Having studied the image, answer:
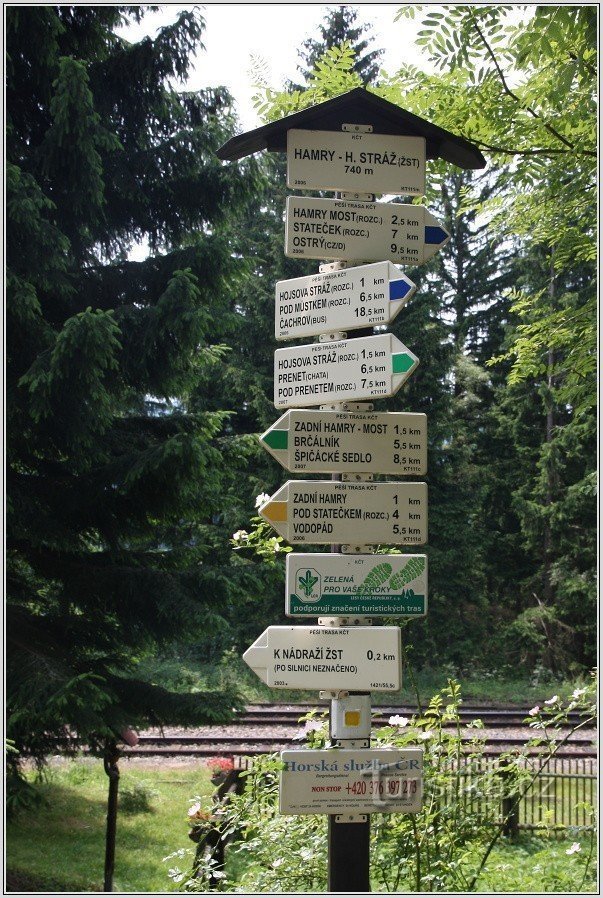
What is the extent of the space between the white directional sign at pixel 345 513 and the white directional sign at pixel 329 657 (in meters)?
0.34

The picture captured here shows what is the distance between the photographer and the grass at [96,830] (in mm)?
8125

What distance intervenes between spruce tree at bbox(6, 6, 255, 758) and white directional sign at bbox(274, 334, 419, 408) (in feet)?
10.7

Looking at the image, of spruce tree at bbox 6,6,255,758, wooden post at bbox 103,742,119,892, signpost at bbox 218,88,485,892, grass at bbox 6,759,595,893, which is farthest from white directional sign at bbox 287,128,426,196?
wooden post at bbox 103,742,119,892

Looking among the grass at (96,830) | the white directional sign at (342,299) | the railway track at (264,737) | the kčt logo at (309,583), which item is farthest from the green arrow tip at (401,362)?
the railway track at (264,737)

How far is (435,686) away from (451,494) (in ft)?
17.6

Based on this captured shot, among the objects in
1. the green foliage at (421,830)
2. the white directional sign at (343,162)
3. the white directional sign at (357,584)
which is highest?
the white directional sign at (343,162)

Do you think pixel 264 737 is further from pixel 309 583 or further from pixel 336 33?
pixel 336 33

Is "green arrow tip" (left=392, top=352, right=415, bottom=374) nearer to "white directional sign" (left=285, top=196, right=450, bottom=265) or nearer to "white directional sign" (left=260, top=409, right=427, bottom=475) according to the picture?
"white directional sign" (left=260, top=409, right=427, bottom=475)

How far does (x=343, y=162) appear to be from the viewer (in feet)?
11.1

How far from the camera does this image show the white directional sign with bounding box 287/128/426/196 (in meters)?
3.37

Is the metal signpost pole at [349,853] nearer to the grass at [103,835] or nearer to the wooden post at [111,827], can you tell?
the grass at [103,835]

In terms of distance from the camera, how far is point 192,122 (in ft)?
28.8

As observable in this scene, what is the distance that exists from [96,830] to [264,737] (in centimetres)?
325

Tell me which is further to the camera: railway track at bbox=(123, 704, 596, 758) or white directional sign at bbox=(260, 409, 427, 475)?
railway track at bbox=(123, 704, 596, 758)
